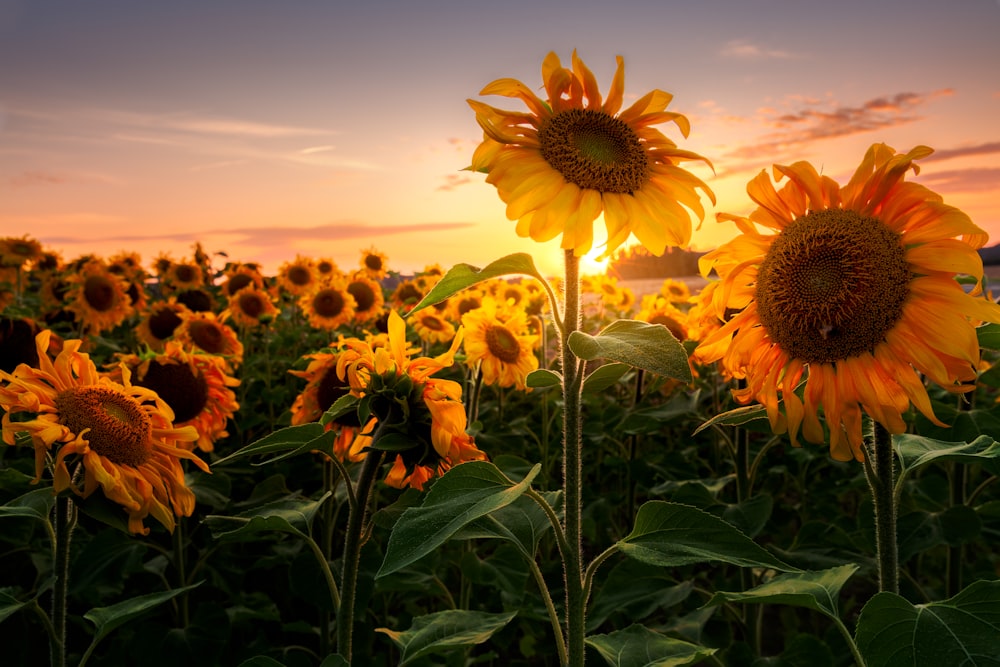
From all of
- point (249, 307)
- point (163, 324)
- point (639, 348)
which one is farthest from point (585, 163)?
point (249, 307)

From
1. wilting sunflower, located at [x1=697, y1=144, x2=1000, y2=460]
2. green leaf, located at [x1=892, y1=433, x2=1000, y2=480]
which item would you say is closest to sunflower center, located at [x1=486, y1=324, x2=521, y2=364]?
green leaf, located at [x1=892, y1=433, x2=1000, y2=480]

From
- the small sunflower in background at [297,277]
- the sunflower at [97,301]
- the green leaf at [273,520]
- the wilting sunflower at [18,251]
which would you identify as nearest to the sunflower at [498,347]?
the green leaf at [273,520]

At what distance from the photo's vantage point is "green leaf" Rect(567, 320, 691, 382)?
1088 millimetres

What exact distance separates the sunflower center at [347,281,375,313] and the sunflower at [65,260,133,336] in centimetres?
162

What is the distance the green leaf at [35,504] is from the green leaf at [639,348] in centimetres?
124

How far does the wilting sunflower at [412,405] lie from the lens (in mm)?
1529

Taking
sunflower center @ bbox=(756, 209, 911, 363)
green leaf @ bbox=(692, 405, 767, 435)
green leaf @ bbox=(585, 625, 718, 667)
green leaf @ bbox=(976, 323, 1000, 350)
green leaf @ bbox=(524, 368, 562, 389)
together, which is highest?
sunflower center @ bbox=(756, 209, 911, 363)

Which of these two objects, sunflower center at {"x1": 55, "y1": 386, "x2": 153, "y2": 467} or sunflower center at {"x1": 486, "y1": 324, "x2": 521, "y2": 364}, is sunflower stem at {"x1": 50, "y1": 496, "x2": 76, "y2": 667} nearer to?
sunflower center at {"x1": 55, "y1": 386, "x2": 153, "y2": 467}

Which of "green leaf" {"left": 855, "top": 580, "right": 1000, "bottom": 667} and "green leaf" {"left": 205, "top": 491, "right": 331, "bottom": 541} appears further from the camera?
"green leaf" {"left": 205, "top": 491, "right": 331, "bottom": 541}

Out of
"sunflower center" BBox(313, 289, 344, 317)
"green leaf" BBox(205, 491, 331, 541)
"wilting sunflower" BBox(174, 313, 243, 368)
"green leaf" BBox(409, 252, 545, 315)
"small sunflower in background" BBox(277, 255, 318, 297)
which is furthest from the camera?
"small sunflower in background" BBox(277, 255, 318, 297)

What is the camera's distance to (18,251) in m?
7.52

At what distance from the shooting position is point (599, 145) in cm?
144

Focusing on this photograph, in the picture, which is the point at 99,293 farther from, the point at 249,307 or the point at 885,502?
the point at 885,502

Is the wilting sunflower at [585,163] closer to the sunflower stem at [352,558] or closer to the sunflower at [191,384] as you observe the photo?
the sunflower stem at [352,558]
